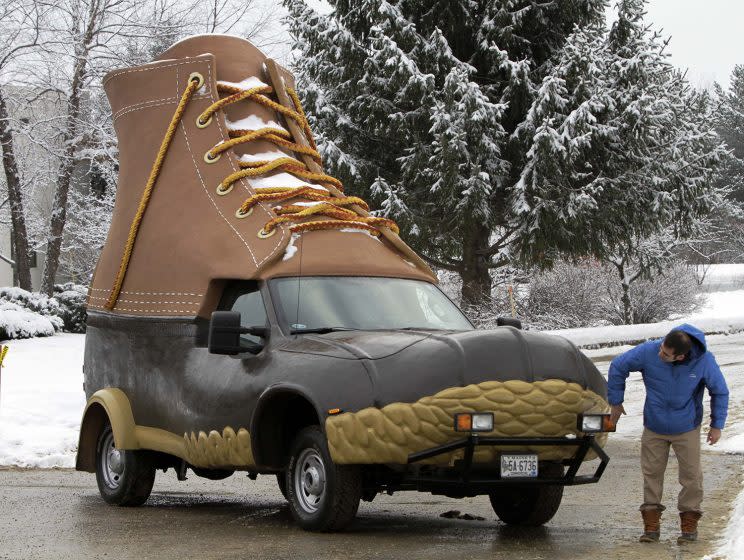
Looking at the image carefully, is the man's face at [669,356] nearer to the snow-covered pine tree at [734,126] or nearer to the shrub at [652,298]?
the shrub at [652,298]

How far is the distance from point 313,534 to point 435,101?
17060 mm

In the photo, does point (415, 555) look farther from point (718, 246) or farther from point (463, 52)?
point (718, 246)

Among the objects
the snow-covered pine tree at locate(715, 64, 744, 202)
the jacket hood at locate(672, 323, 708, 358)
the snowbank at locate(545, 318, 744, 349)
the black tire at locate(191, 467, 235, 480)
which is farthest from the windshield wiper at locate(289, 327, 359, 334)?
the snow-covered pine tree at locate(715, 64, 744, 202)

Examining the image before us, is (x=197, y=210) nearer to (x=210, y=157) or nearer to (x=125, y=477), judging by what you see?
(x=210, y=157)

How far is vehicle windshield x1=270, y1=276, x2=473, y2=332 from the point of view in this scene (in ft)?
28.6

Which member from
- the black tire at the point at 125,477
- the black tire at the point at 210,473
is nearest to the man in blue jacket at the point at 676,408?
the black tire at the point at 210,473

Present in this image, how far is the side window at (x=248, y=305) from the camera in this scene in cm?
880

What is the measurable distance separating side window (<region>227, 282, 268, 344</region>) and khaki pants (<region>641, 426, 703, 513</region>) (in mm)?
2833

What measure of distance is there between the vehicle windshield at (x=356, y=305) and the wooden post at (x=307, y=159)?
1.16 ft

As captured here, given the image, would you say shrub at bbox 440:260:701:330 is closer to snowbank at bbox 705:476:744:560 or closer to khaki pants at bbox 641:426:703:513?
snowbank at bbox 705:476:744:560

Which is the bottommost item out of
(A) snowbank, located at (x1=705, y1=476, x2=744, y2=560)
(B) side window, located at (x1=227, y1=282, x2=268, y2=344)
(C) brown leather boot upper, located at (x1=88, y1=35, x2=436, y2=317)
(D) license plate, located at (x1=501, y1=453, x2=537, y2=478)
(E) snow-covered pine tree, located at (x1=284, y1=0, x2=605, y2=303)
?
(A) snowbank, located at (x1=705, y1=476, x2=744, y2=560)

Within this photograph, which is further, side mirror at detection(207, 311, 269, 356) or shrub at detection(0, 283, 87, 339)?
shrub at detection(0, 283, 87, 339)

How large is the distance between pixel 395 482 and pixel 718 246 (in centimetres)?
6869

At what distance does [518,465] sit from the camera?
7.47 m
